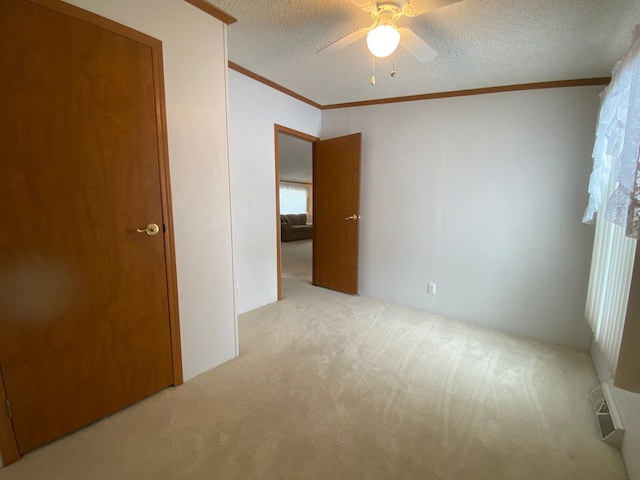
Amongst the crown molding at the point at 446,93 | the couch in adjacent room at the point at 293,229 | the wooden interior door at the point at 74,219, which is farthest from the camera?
the couch in adjacent room at the point at 293,229

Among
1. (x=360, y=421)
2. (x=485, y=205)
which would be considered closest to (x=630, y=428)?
(x=360, y=421)

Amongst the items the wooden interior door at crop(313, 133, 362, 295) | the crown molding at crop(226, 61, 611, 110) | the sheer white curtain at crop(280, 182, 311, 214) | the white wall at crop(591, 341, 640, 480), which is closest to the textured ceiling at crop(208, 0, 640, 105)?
the crown molding at crop(226, 61, 611, 110)

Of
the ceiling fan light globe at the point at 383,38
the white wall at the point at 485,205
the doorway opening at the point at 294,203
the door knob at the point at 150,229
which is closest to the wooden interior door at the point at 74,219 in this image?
the door knob at the point at 150,229

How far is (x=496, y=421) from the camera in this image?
1.57 m

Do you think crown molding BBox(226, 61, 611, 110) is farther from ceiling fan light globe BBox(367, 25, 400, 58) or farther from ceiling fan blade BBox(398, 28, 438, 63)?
ceiling fan light globe BBox(367, 25, 400, 58)

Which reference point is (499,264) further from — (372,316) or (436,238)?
(372,316)

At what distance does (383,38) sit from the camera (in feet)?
4.67

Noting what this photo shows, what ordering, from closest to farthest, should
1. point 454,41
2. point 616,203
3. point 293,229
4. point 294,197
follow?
point 616,203 → point 454,41 → point 293,229 → point 294,197

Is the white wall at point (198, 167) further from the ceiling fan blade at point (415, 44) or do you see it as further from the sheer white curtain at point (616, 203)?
the sheer white curtain at point (616, 203)

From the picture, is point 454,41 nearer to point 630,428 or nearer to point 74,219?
point 630,428

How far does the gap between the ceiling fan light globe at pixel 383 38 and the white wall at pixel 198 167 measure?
965mm

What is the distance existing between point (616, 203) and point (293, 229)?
6708mm

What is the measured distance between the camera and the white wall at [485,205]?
2.40 metres

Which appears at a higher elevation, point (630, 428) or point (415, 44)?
point (415, 44)
